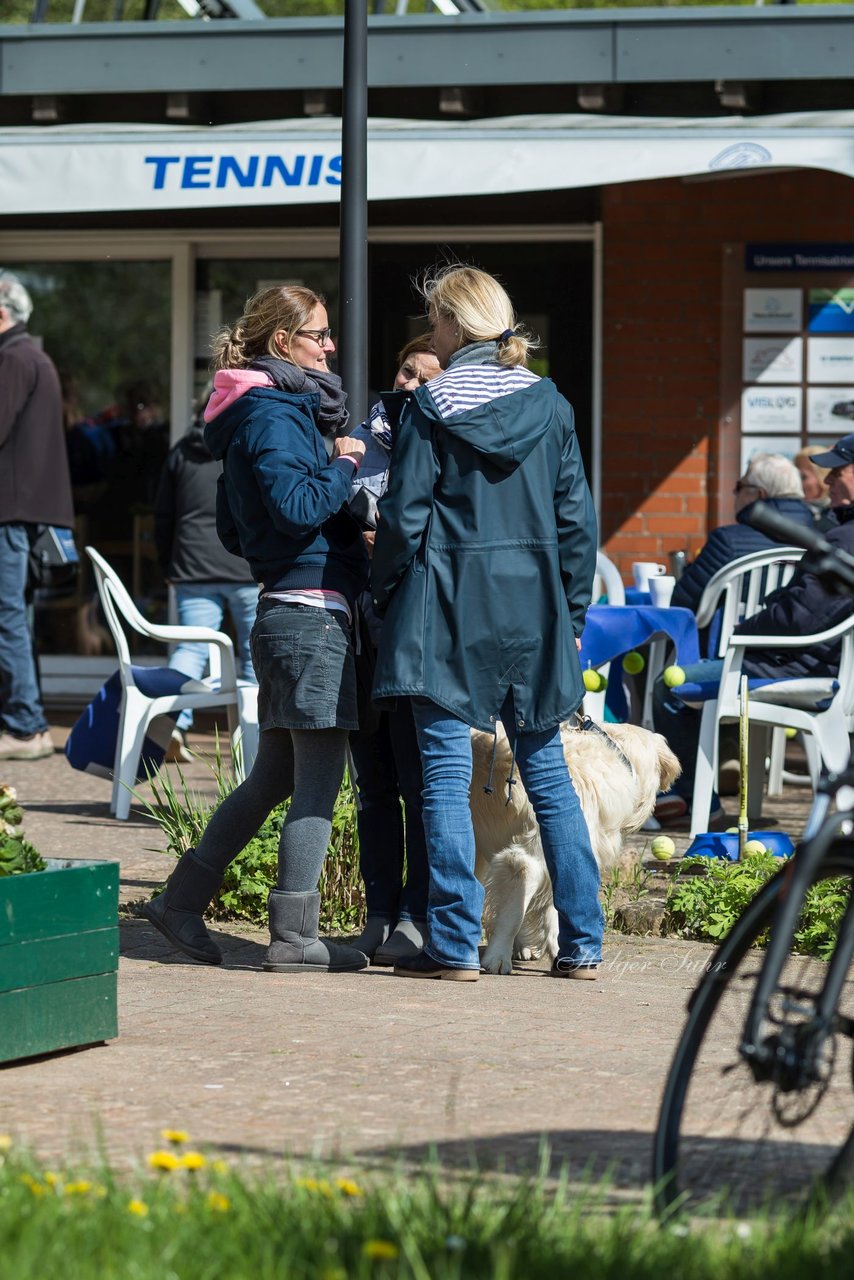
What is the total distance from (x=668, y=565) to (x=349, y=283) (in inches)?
205

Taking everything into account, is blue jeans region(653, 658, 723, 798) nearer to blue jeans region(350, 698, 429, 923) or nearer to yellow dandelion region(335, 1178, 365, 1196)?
blue jeans region(350, 698, 429, 923)

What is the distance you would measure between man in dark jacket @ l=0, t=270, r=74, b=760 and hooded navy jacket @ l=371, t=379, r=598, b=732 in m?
4.77

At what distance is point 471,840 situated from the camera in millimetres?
5102

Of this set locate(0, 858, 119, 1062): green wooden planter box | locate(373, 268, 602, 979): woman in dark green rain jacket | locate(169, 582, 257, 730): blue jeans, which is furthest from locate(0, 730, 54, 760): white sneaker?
locate(0, 858, 119, 1062): green wooden planter box

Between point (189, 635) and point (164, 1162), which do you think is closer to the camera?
point (164, 1162)

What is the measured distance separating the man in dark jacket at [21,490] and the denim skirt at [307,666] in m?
4.47

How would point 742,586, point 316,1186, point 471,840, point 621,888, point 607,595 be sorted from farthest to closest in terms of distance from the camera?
point 742,586
point 607,595
point 621,888
point 471,840
point 316,1186

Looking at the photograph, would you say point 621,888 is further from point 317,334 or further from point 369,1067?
point 369,1067

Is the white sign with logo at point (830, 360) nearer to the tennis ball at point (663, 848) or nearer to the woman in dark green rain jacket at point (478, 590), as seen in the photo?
the tennis ball at point (663, 848)

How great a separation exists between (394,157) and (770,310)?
285 cm

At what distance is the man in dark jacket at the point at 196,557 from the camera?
9.24 meters

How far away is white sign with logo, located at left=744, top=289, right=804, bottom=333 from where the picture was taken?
432 inches

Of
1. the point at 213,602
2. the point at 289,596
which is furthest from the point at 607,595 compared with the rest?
the point at 289,596

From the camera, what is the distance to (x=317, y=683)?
5.14 m
